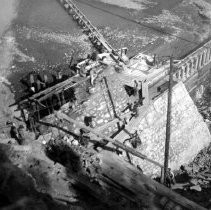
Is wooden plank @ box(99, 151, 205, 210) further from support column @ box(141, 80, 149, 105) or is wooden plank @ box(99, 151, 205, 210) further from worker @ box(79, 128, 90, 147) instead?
support column @ box(141, 80, 149, 105)

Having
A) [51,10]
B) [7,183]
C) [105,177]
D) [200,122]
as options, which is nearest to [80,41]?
[51,10]

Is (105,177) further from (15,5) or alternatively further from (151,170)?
(15,5)

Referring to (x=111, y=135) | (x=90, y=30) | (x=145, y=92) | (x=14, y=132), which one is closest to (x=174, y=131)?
(x=145, y=92)

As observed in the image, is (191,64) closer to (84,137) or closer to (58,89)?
(58,89)

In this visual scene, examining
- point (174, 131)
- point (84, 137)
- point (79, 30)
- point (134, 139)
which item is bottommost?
point (174, 131)

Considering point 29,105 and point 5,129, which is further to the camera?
point 29,105

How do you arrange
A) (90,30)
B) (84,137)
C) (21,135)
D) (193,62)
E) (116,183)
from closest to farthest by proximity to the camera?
(116,183), (21,135), (84,137), (193,62), (90,30)

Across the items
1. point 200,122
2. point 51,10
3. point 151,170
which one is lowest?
point 151,170
